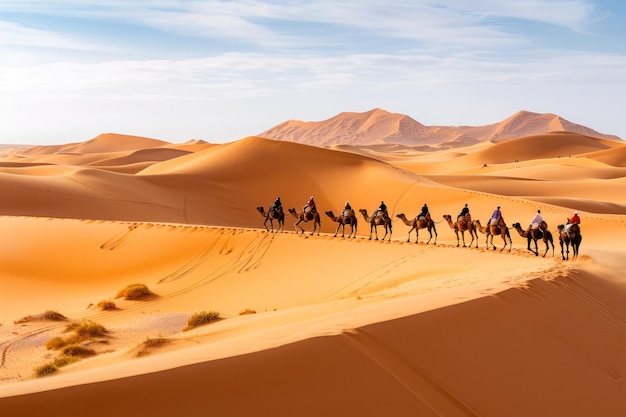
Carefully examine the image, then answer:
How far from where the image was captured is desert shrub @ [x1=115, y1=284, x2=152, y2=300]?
18391mm

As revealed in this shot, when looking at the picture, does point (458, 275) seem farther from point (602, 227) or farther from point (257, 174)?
point (257, 174)

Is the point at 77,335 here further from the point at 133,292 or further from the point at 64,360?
the point at 133,292

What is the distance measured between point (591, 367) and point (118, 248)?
62.6 feet

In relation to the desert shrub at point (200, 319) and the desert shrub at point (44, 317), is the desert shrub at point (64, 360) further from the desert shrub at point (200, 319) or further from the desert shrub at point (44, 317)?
the desert shrub at point (44, 317)

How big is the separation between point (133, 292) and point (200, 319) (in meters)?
5.63

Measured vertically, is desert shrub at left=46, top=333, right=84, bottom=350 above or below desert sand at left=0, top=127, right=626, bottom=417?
below

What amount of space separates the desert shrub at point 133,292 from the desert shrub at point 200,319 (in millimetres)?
5276

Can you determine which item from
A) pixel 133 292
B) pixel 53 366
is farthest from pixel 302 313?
pixel 133 292

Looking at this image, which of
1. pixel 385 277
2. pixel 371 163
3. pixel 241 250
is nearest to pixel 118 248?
pixel 241 250

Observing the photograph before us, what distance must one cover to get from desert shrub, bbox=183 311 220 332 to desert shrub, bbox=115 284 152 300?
5276mm

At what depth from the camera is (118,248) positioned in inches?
985

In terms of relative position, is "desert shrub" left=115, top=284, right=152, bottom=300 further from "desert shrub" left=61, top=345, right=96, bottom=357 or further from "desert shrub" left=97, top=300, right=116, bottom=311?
"desert shrub" left=61, top=345, right=96, bottom=357

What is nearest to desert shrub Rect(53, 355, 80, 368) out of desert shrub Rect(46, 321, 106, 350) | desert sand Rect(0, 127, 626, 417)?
desert sand Rect(0, 127, 626, 417)

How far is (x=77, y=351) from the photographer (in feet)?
37.5
